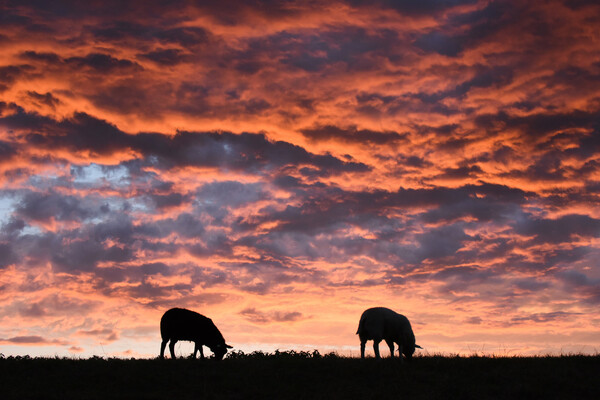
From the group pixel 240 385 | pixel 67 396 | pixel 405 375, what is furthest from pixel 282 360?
pixel 67 396

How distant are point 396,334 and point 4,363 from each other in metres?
17.9

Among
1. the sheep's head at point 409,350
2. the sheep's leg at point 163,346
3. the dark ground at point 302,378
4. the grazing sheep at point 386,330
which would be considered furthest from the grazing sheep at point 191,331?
the sheep's head at point 409,350

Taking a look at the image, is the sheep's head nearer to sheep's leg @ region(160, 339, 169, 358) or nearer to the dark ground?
the dark ground

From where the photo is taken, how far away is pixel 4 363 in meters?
24.2

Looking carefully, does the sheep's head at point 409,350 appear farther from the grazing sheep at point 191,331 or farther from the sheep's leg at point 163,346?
the sheep's leg at point 163,346

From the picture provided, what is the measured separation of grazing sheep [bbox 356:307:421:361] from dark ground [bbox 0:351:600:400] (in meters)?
2.85

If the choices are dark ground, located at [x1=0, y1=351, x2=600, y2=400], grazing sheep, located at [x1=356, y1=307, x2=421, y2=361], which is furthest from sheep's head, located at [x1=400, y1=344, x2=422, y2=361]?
dark ground, located at [x1=0, y1=351, x2=600, y2=400]

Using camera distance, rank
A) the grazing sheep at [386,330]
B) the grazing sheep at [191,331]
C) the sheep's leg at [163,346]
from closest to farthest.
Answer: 1. the grazing sheep at [386,330]
2. the sheep's leg at [163,346]
3. the grazing sheep at [191,331]

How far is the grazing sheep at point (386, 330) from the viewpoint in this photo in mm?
28125

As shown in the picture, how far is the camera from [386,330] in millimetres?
28516

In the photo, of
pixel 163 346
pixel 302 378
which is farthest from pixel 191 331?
→ pixel 302 378

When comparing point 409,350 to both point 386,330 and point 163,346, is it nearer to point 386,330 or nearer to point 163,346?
point 386,330

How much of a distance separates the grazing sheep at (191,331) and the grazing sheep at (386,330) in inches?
293

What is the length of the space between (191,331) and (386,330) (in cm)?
1018
